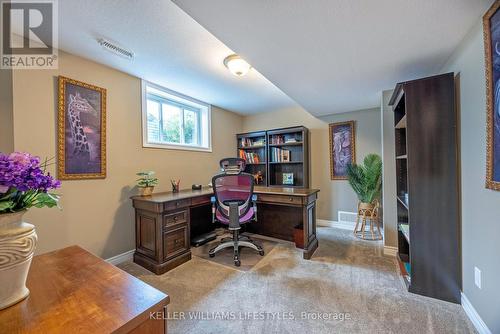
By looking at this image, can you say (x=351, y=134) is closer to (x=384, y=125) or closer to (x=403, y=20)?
(x=384, y=125)

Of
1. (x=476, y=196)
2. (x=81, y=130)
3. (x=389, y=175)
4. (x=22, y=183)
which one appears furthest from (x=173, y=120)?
(x=476, y=196)

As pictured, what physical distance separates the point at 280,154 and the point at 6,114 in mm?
3648

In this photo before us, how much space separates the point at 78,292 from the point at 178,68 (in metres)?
2.40

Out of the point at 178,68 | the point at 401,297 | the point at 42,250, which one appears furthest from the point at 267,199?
the point at 42,250

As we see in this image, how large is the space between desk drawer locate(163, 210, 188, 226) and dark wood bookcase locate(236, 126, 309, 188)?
2.06 m

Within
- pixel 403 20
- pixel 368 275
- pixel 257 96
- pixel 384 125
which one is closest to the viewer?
pixel 403 20

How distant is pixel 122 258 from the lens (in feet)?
8.37

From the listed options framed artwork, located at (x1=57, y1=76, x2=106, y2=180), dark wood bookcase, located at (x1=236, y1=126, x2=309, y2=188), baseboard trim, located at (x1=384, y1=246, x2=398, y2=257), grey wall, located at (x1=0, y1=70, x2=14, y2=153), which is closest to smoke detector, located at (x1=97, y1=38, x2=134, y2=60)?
framed artwork, located at (x1=57, y1=76, x2=106, y2=180)

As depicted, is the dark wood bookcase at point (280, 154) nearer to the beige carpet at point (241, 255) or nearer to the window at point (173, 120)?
the window at point (173, 120)

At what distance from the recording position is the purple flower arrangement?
0.66 metres

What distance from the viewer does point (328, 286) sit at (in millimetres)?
1995

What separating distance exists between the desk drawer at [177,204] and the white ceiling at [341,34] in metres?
1.74

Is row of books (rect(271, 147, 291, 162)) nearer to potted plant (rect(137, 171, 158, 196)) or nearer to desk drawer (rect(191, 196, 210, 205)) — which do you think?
desk drawer (rect(191, 196, 210, 205))

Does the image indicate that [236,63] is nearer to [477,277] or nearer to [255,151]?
[255,151]
